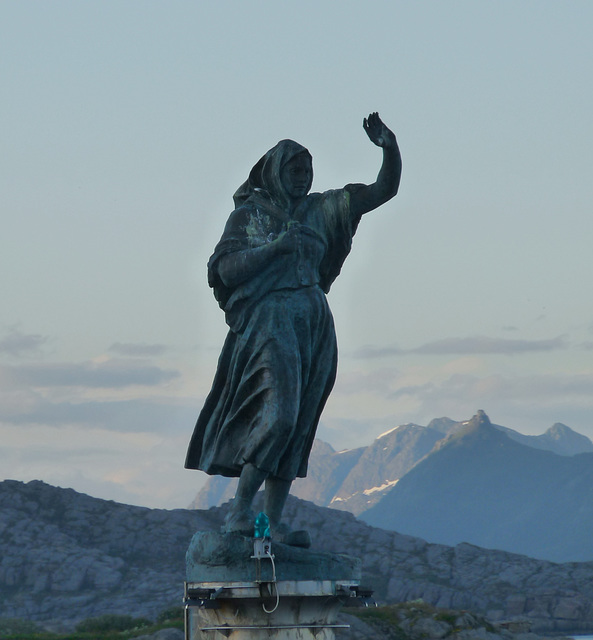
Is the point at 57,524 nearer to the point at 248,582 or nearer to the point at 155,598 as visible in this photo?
the point at 155,598

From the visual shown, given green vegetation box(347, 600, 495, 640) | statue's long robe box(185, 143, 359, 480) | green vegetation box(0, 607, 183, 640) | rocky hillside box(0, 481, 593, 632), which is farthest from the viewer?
rocky hillside box(0, 481, 593, 632)

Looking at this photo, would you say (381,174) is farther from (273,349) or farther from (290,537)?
(290,537)

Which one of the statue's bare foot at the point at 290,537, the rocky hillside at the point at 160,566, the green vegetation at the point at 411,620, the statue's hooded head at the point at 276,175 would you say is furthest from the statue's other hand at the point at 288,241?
the rocky hillside at the point at 160,566

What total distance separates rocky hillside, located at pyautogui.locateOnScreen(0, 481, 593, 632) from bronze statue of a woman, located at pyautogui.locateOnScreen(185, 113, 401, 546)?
255ft

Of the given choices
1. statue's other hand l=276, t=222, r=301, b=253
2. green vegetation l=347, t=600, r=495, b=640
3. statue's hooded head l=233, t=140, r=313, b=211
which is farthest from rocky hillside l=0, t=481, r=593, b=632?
statue's other hand l=276, t=222, r=301, b=253

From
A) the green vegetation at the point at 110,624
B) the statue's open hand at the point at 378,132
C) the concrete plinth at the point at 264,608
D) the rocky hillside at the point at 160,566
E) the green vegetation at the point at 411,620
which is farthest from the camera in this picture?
the rocky hillside at the point at 160,566

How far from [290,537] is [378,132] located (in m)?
3.29

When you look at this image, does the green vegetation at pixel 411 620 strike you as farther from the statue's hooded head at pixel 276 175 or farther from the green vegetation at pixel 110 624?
the statue's hooded head at pixel 276 175

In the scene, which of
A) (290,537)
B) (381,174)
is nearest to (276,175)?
(381,174)

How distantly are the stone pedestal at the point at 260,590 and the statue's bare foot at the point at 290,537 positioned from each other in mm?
295

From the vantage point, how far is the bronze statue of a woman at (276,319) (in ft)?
32.2

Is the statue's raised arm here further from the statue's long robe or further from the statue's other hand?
the statue's other hand

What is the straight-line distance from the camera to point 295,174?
1040 centimetres

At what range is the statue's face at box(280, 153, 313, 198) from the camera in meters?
10.4
